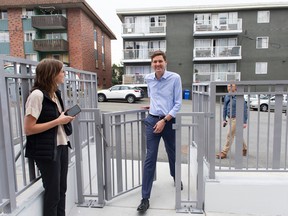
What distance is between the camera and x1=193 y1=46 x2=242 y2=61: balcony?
23766mm

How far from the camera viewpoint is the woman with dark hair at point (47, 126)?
6.54 feet

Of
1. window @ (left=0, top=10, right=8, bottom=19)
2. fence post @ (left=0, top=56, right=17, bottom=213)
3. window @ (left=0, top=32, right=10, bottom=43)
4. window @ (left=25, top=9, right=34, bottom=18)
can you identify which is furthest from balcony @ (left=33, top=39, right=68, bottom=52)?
fence post @ (left=0, top=56, right=17, bottom=213)

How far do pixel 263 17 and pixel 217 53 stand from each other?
571 cm

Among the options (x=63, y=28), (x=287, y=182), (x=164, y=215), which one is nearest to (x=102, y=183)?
(x=164, y=215)

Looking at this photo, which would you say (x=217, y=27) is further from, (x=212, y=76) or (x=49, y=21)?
(x=49, y=21)

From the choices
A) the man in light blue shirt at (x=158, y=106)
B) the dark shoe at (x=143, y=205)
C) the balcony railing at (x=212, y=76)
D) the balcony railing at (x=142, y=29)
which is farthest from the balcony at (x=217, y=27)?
the dark shoe at (x=143, y=205)

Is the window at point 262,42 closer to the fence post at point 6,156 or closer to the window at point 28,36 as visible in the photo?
the window at point 28,36

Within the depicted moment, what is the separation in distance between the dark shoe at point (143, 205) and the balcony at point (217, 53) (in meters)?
22.7

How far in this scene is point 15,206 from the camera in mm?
2041

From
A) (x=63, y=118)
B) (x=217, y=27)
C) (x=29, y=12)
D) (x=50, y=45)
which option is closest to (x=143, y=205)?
(x=63, y=118)

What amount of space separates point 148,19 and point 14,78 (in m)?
24.4

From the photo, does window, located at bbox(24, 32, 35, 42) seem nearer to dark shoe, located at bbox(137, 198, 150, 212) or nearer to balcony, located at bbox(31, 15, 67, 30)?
balcony, located at bbox(31, 15, 67, 30)

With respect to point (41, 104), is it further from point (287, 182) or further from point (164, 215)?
point (287, 182)

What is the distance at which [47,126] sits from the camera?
2.03m
